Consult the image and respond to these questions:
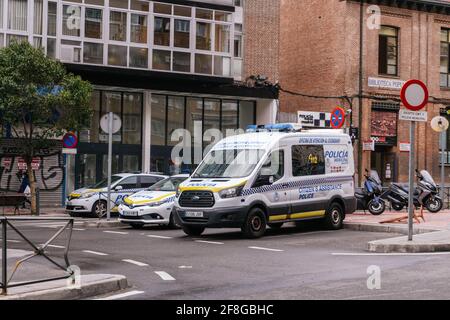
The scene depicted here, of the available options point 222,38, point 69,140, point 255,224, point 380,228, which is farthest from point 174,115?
point 255,224

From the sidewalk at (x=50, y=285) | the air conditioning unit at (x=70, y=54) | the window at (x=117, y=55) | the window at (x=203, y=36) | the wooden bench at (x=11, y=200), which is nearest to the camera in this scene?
the sidewalk at (x=50, y=285)

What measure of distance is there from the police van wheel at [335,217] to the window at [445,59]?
67.3 ft

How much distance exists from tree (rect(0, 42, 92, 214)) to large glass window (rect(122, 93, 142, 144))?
5899mm

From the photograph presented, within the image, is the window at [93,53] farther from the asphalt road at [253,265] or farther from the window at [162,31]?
the asphalt road at [253,265]

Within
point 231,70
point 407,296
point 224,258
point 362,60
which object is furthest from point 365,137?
point 407,296

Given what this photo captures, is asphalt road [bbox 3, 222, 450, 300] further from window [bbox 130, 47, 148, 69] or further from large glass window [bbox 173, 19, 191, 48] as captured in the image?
large glass window [bbox 173, 19, 191, 48]

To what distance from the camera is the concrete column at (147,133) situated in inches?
1248

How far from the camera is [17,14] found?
27922mm

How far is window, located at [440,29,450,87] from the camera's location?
3688cm

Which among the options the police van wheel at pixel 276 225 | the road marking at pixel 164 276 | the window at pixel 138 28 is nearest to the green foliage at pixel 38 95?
the window at pixel 138 28

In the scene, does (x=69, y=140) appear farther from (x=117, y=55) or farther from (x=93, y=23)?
(x=93, y=23)

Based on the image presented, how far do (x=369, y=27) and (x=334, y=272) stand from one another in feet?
85.6

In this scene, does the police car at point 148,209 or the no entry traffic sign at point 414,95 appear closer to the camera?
the no entry traffic sign at point 414,95
